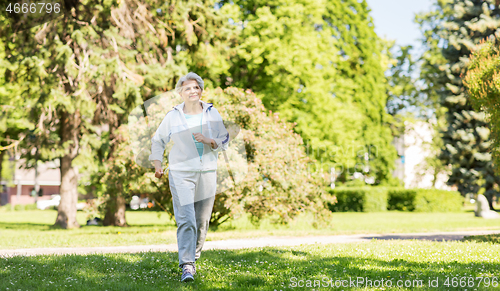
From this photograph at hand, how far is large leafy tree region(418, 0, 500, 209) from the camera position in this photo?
87.8ft

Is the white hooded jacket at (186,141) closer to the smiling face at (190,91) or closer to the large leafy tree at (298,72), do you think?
the smiling face at (190,91)

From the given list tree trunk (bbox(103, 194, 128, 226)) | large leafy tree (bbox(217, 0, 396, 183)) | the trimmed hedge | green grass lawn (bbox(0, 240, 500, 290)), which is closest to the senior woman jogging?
green grass lawn (bbox(0, 240, 500, 290))

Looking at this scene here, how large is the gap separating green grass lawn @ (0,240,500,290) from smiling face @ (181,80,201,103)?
1.93 metres

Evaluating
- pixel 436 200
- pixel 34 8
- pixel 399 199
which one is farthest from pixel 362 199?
pixel 34 8

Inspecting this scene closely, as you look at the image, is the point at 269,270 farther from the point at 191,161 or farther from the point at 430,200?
the point at 430,200

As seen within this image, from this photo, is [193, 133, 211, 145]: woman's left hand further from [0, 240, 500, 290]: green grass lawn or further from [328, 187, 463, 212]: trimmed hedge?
[328, 187, 463, 212]: trimmed hedge

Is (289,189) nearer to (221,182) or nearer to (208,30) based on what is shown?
(221,182)

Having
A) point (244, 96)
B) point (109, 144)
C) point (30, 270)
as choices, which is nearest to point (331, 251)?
point (30, 270)

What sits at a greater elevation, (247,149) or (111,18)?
(111,18)

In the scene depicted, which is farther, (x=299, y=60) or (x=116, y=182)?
(x=299, y=60)

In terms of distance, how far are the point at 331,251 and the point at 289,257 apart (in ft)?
3.19

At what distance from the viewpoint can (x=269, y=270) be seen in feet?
17.6

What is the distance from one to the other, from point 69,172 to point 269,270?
12.9 metres

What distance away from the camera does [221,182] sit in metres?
12.1
